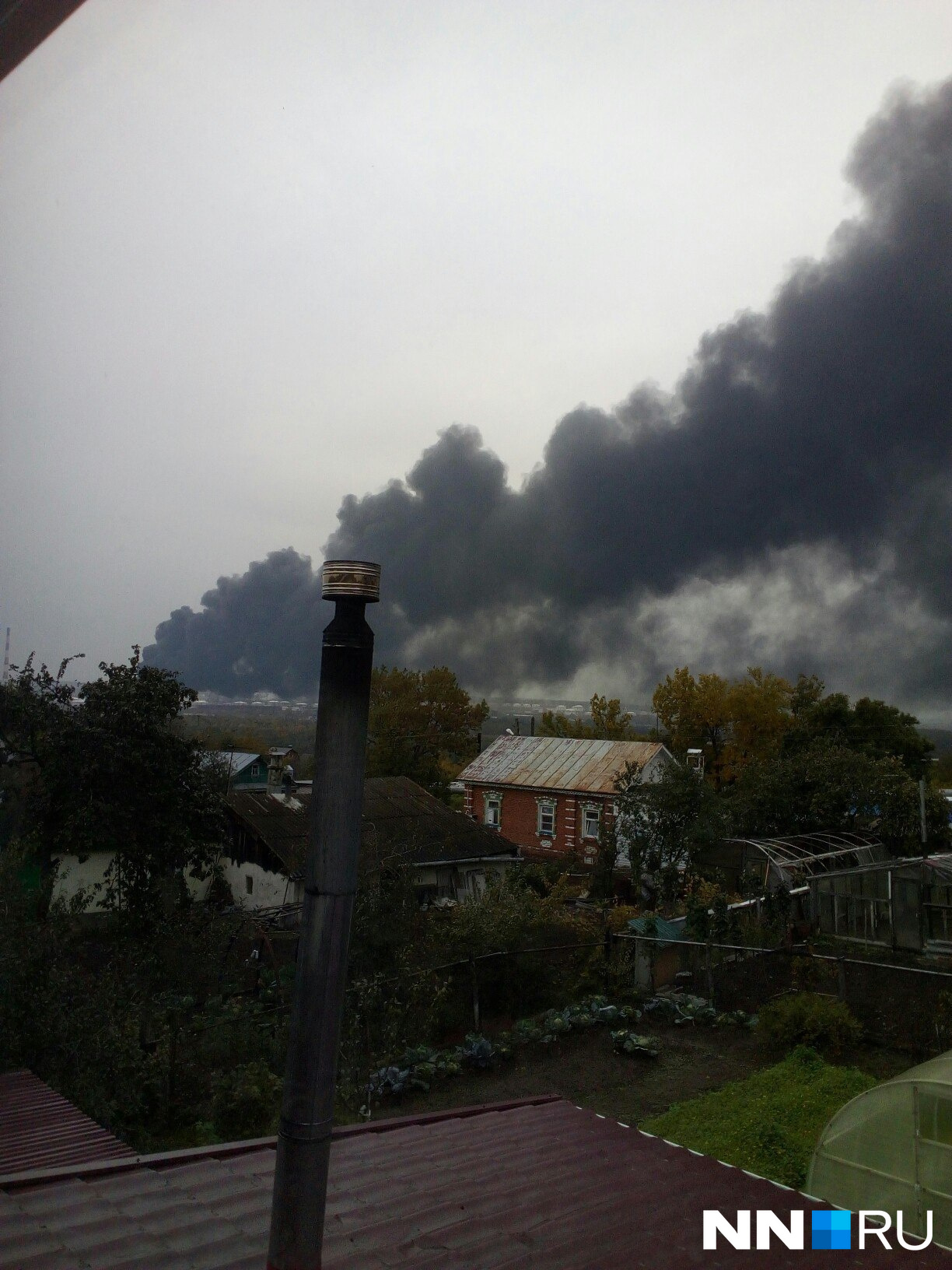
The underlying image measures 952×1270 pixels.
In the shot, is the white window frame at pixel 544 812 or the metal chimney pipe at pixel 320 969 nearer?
the metal chimney pipe at pixel 320 969

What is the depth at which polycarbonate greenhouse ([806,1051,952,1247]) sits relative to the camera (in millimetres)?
4902

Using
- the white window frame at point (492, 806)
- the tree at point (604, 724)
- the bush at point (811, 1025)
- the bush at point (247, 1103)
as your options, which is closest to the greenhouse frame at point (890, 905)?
the bush at point (811, 1025)

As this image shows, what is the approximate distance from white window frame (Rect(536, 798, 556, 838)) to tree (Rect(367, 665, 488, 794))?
578cm

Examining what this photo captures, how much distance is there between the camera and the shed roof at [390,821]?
16969mm

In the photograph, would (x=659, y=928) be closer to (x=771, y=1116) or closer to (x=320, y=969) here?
(x=771, y=1116)

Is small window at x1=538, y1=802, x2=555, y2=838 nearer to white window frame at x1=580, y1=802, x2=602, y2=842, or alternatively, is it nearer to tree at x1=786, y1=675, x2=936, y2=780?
white window frame at x1=580, y1=802, x2=602, y2=842

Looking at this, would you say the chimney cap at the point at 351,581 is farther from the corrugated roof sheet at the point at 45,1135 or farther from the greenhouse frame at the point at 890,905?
the greenhouse frame at the point at 890,905

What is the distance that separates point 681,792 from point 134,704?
10.1 m

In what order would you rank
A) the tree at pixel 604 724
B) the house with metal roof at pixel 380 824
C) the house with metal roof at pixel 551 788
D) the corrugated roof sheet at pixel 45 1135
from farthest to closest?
the tree at pixel 604 724, the house with metal roof at pixel 551 788, the house with metal roof at pixel 380 824, the corrugated roof sheet at pixel 45 1135

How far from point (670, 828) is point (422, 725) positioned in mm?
18519

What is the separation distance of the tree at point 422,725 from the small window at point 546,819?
19.2ft

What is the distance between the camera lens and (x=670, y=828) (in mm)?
16891

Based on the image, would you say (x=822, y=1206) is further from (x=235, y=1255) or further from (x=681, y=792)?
(x=681, y=792)

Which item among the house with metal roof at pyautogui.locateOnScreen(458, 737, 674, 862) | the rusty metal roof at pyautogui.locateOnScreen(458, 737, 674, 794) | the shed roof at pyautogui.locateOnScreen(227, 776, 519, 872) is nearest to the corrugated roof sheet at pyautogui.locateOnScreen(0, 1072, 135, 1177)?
the shed roof at pyautogui.locateOnScreen(227, 776, 519, 872)
